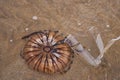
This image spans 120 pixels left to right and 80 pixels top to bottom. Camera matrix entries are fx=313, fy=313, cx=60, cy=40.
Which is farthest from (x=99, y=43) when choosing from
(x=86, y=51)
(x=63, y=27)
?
(x=63, y=27)

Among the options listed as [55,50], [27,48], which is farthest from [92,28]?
[27,48]

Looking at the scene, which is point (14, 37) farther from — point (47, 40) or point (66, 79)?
point (66, 79)

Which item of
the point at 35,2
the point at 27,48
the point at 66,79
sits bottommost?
the point at 66,79

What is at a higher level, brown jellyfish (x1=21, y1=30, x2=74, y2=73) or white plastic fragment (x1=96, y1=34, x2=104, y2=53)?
brown jellyfish (x1=21, y1=30, x2=74, y2=73)

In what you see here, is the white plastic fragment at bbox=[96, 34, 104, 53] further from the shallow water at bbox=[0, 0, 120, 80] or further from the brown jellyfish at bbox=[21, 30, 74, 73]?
the brown jellyfish at bbox=[21, 30, 74, 73]

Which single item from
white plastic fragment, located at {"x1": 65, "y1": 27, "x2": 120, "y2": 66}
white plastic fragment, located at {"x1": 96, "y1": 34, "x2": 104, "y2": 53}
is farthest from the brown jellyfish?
white plastic fragment, located at {"x1": 96, "y1": 34, "x2": 104, "y2": 53}

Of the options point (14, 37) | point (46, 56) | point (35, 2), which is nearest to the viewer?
point (46, 56)

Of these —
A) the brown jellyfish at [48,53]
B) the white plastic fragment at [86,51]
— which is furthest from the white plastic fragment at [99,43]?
the brown jellyfish at [48,53]
